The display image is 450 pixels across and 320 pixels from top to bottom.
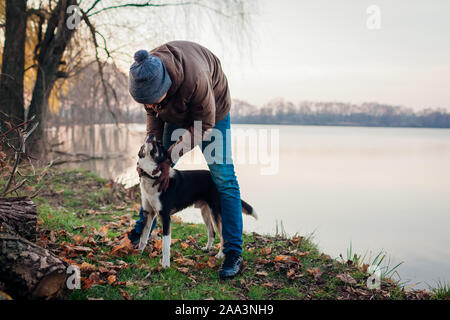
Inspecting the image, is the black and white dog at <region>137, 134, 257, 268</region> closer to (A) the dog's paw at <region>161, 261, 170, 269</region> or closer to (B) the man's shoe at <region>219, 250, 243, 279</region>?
(A) the dog's paw at <region>161, 261, 170, 269</region>

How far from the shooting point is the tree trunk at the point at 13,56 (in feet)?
25.2

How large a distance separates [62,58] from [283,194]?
7.12 meters

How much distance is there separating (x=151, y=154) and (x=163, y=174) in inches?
9.8

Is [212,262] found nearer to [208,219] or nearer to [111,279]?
[208,219]

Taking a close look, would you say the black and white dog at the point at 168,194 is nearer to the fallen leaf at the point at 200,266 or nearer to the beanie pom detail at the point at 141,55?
the fallen leaf at the point at 200,266

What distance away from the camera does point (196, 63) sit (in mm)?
2840

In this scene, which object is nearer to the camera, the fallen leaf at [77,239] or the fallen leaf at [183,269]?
the fallen leaf at [183,269]

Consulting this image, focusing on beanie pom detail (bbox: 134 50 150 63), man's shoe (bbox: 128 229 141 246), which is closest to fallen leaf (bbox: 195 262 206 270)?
man's shoe (bbox: 128 229 141 246)

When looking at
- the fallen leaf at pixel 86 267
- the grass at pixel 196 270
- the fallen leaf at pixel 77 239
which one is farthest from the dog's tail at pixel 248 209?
the fallen leaf at pixel 77 239

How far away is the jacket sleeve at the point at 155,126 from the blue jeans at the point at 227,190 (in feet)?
0.20

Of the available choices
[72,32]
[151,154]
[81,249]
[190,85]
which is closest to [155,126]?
[151,154]

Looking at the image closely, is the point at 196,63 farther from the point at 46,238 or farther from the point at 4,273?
the point at 46,238

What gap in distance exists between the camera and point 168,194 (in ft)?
10.8
